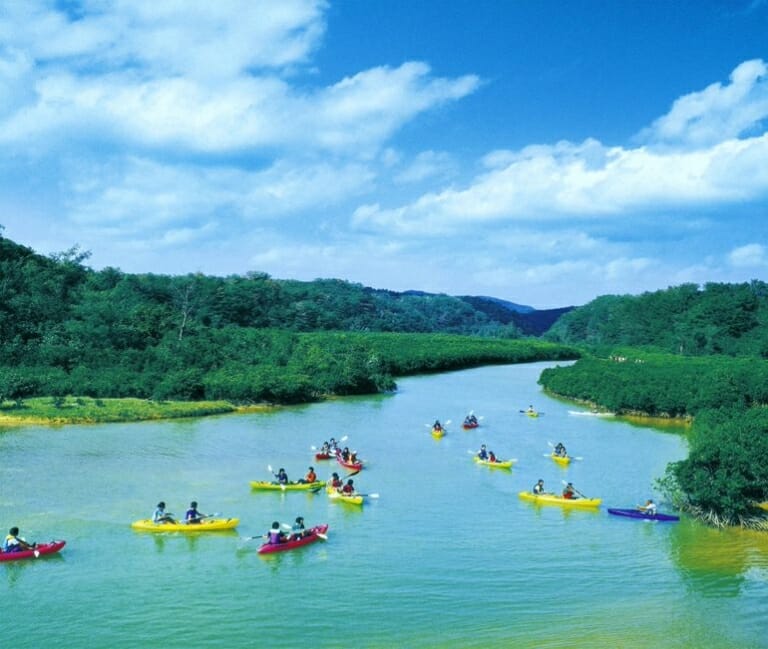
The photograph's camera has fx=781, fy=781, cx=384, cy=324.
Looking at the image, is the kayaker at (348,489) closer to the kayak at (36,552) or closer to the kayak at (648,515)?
the kayak at (648,515)

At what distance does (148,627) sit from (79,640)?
56.2 inches

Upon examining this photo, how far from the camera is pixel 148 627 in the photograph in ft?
56.7

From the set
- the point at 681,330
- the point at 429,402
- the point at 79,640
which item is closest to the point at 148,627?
the point at 79,640

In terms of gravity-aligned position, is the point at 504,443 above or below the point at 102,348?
below

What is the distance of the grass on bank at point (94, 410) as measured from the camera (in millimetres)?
42281

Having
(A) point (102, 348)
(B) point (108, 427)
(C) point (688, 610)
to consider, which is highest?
(A) point (102, 348)

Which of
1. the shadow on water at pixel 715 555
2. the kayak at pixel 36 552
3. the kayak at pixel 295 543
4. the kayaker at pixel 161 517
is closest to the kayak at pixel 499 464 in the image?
the shadow on water at pixel 715 555

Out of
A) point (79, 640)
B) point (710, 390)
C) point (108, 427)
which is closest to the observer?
point (79, 640)

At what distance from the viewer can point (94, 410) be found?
43.7m

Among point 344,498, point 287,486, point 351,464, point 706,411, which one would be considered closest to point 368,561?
point 344,498

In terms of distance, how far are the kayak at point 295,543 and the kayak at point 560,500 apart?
362 inches

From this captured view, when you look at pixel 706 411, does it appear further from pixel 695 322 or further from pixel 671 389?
pixel 695 322

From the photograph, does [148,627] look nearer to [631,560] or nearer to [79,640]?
[79,640]

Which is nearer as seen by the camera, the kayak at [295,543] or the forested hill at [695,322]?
the kayak at [295,543]
